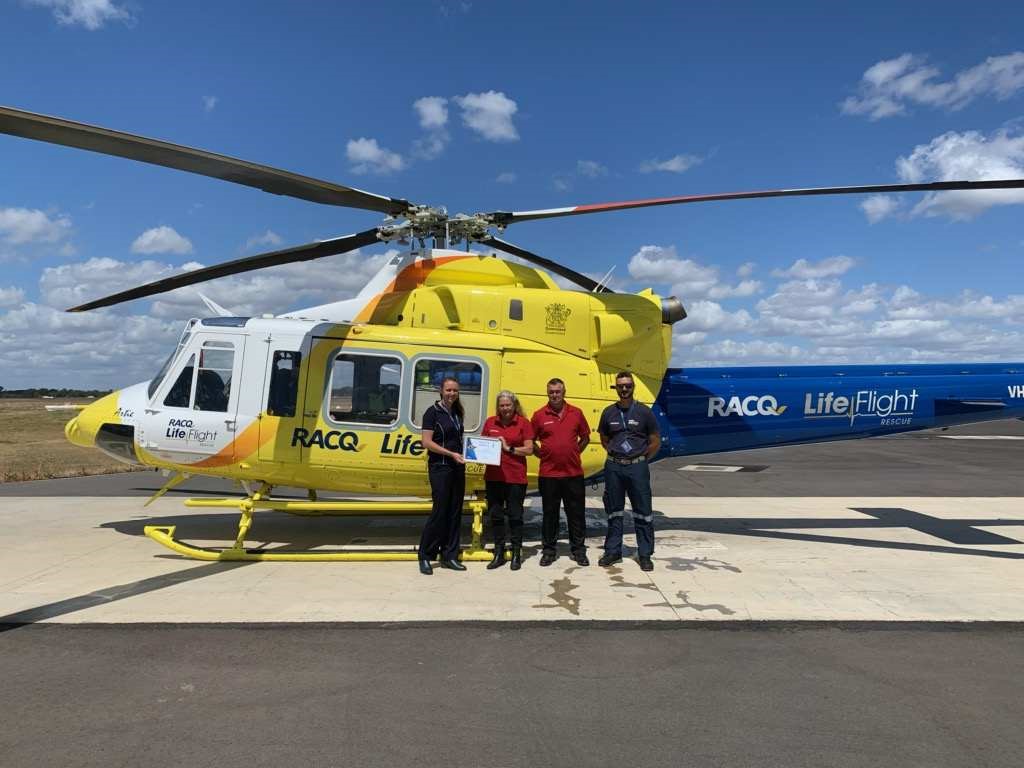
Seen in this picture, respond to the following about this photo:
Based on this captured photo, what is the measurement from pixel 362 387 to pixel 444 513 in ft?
5.87

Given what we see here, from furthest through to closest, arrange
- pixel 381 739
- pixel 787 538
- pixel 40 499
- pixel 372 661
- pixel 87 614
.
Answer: pixel 40 499 < pixel 787 538 < pixel 87 614 < pixel 372 661 < pixel 381 739

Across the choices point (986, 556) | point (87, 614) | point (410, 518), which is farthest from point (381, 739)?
point (986, 556)

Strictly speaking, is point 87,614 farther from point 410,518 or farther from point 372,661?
point 410,518

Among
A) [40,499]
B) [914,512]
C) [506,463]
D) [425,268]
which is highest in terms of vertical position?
[425,268]

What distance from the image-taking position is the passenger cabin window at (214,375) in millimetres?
7305

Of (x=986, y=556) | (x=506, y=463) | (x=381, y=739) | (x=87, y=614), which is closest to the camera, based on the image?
(x=381, y=739)

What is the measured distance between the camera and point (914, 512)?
10.2 metres

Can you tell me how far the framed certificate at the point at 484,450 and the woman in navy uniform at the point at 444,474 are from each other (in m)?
0.17

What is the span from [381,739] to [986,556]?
7.19 metres

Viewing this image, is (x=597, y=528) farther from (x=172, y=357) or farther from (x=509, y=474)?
(x=172, y=357)

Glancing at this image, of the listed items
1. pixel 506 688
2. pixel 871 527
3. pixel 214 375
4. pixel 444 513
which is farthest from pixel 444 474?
pixel 871 527

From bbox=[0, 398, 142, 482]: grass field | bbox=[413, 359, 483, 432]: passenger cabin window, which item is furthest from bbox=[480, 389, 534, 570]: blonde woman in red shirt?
bbox=[0, 398, 142, 482]: grass field

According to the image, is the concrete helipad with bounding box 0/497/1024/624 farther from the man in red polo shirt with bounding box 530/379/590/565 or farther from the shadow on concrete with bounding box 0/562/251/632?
the man in red polo shirt with bounding box 530/379/590/565

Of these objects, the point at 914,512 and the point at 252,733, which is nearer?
the point at 252,733
